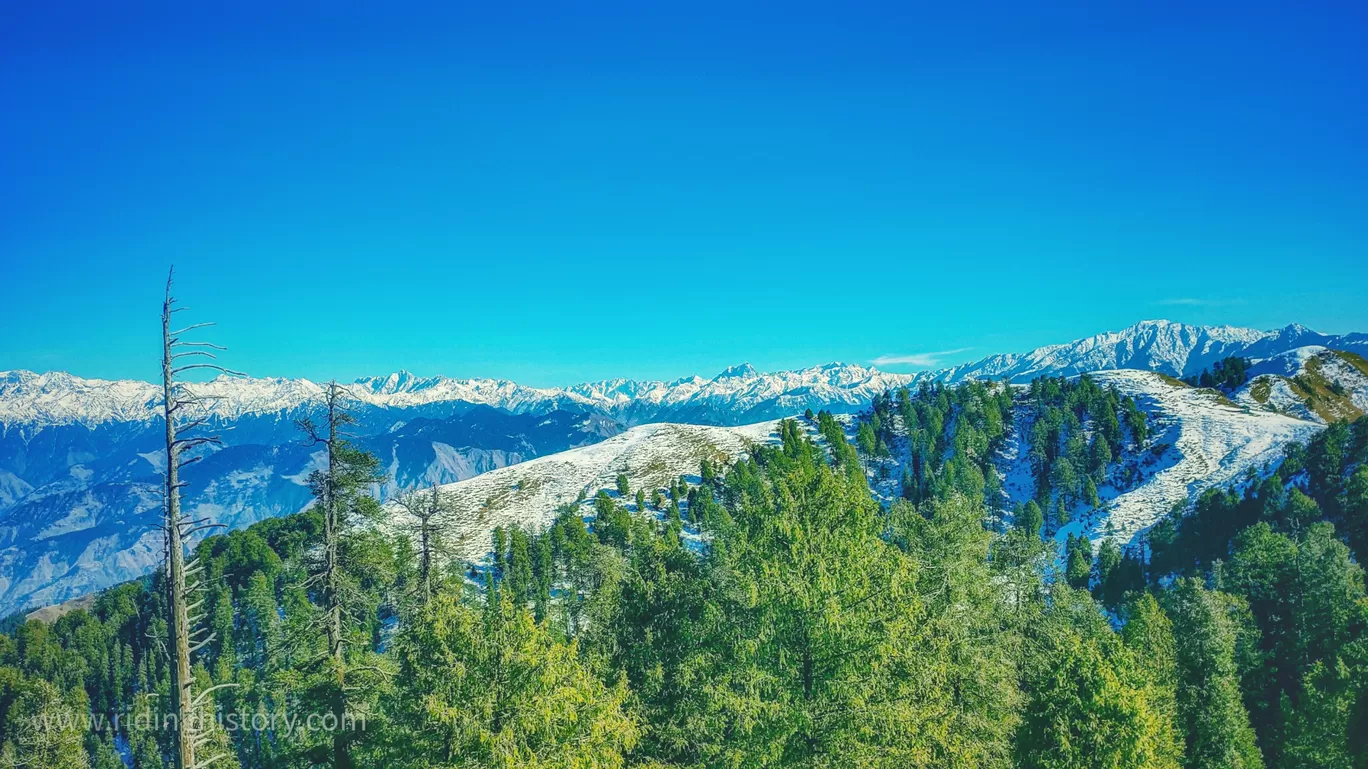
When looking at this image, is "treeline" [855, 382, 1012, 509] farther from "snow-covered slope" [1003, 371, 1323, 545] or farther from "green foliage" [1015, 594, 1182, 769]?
"green foliage" [1015, 594, 1182, 769]

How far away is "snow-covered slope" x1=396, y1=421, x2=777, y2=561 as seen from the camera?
142m

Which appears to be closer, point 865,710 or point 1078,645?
point 865,710

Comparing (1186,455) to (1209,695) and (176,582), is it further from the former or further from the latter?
(176,582)

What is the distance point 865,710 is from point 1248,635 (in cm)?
5019

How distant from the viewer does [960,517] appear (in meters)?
33.5

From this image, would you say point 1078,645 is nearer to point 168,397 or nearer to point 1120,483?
point 168,397

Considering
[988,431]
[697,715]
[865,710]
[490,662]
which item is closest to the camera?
[865,710]

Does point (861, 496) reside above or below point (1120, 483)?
above

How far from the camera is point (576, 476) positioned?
166 m

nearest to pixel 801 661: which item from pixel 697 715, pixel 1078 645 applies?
pixel 697 715

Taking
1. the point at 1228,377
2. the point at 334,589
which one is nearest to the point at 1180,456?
the point at 1228,377

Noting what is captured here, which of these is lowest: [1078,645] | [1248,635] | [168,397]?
[1248,635]

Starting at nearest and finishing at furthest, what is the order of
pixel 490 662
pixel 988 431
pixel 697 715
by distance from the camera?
1. pixel 490 662
2. pixel 697 715
3. pixel 988 431

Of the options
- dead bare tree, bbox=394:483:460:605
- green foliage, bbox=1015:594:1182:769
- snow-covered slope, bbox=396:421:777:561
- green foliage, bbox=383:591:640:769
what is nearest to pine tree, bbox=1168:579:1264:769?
green foliage, bbox=1015:594:1182:769
